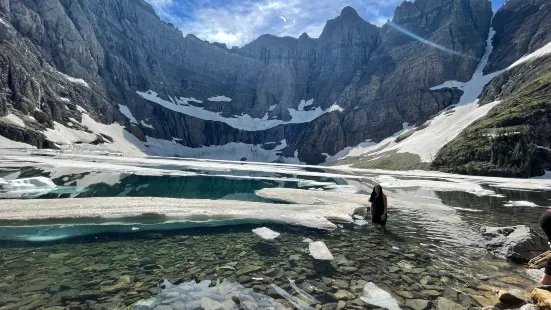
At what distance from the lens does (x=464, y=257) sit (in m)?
12.6

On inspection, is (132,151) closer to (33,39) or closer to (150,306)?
(33,39)

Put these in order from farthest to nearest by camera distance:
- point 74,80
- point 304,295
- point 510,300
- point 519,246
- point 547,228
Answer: point 74,80 → point 519,246 → point 304,295 → point 547,228 → point 510,300

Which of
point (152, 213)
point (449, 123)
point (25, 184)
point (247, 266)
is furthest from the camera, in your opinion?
point (449, 123)

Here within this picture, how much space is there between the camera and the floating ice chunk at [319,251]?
12110mm

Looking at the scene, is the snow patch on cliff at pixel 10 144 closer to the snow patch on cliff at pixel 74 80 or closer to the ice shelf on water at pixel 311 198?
the snow patch on cliff at pixel 74 80

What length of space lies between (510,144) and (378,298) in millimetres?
107564

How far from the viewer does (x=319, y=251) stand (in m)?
12.8

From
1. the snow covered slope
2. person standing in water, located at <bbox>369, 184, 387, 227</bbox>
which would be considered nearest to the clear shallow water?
person standing in water, located at <bbox>369, 184, 387, 227</bbox>

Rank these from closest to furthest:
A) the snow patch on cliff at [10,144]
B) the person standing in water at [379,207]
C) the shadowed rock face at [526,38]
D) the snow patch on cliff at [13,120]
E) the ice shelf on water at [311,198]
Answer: the person standing in water at [379,207] < the ice shelf on water at [311,198] < the snow patch on cliff at [10,144] < the snow patch on cliff at [13,120] < the shadowed rock face at [526,38]

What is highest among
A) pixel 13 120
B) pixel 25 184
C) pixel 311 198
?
pixel 13 120

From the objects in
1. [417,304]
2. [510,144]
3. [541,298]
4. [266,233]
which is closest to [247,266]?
[266,233]

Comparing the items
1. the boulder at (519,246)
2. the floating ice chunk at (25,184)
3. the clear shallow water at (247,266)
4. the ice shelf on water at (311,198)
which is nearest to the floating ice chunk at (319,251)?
the clear shallow water at (247,266)

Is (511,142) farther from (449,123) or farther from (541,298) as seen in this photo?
(541,298)

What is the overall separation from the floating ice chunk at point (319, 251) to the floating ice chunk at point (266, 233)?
2194 mm
